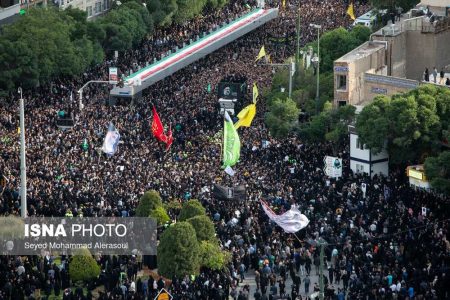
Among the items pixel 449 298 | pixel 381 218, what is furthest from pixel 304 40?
pixel 449 298

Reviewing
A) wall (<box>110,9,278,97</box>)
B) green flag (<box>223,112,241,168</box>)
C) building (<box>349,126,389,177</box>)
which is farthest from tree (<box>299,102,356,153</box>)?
wall (<box>110,9,278,97</box>)

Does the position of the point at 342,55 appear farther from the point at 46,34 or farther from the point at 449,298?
the point at 449,298

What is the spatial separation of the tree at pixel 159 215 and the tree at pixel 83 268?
5.81 meters

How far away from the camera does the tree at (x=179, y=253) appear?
82875 mm

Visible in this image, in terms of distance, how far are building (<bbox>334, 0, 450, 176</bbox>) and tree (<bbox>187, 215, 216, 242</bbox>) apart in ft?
77.8

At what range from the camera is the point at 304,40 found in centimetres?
13150

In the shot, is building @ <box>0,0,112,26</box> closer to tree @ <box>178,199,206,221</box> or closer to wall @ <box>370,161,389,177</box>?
wall @ <box>370,161,389,177</box>

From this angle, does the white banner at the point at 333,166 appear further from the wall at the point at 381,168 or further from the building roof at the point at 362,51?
the building roof at the point at 362,51

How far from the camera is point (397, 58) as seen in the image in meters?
114

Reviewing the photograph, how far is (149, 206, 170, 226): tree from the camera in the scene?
88.0m

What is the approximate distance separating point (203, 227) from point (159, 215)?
12.6 feet

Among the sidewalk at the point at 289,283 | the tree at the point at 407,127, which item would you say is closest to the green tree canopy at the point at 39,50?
the tree at the point at 407,127

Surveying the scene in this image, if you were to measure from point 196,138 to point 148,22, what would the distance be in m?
26.9

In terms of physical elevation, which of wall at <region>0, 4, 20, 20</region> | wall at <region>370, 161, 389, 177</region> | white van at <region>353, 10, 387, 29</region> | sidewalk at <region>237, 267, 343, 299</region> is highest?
wall at <region>0, 4, 20, 20</region>
